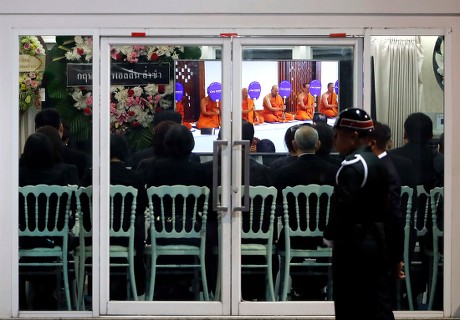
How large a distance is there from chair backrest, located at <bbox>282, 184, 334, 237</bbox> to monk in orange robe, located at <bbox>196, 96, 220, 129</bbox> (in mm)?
794

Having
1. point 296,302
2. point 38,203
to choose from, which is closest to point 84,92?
point 38,203

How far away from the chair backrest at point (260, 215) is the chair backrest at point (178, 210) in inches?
13.7

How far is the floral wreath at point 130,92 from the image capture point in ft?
26.6

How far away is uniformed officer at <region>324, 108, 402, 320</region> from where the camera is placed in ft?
20.6

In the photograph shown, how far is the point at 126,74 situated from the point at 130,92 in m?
0.15

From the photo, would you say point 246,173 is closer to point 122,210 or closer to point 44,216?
point 122,210

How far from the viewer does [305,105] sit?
26.8 ft

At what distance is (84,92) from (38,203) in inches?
38.5

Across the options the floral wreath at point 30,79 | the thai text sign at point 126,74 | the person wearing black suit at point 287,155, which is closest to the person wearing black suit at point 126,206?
the thai text sign at point 126,74

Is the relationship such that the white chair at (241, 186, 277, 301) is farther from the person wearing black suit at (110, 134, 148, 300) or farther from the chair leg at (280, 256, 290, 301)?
the person wearing black suit at (110, 134, 148, 300)

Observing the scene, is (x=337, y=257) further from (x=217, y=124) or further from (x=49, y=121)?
(x=49, y=121)

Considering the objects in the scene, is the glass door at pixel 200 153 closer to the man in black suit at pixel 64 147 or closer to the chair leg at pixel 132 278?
the chair leg at pixel 132 278

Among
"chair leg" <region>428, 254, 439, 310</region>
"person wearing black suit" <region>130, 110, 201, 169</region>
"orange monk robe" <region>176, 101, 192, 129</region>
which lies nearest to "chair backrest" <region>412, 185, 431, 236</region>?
"chair leg" <region>428, 254, 439, 310</region>

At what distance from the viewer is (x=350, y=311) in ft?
21.0
